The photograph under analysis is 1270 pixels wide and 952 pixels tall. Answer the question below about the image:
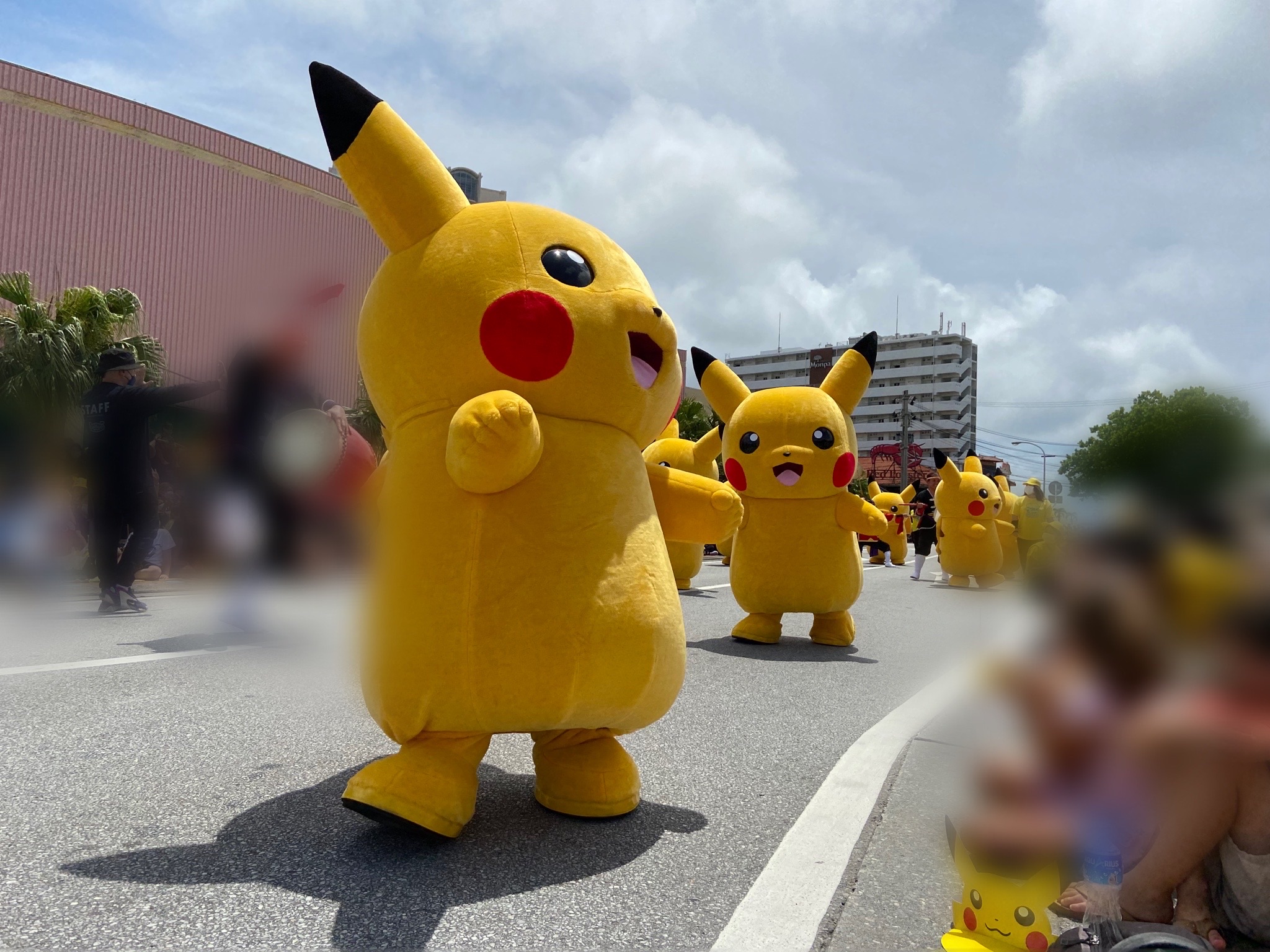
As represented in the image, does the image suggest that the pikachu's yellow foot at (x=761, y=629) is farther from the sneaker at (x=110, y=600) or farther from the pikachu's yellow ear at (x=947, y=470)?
the pikachu's yellow ear at (x=947, y=470)

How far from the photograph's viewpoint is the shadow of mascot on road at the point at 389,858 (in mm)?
2068

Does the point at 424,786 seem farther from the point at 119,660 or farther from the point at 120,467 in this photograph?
the point at 120,467

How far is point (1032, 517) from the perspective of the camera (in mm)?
1452

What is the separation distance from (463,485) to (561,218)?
0.96 metres

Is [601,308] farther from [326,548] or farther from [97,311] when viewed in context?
[97,311]

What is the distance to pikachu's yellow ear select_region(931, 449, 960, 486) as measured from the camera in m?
13.1

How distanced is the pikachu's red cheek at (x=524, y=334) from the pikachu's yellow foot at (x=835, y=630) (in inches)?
194

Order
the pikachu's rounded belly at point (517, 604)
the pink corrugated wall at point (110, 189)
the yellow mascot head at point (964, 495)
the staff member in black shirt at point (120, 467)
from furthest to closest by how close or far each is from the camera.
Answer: the pink corrugated wall at point (110, 189), the yellow mascot head at point (964, 495), the staff member in black shirt at point (120, 467), the pikachu's rounded belly at point (517, 604)

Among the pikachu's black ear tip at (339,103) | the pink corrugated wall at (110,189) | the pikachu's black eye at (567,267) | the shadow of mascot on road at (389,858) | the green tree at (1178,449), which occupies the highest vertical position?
the pink corrugated wall at (110,189)

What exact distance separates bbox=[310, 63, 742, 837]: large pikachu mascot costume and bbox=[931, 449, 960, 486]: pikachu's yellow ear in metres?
11.3

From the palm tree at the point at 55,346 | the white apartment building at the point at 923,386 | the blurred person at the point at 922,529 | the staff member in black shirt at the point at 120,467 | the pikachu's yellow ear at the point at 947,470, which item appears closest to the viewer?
the staff member in black shirt at the point at 120,467

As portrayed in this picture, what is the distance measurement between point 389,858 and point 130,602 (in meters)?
5.84

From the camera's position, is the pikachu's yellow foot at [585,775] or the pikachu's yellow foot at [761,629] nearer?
the pikachu's yellow foot at [585,775]

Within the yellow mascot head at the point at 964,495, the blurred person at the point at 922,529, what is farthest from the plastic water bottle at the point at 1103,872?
the blurred person at the point at 922,529
